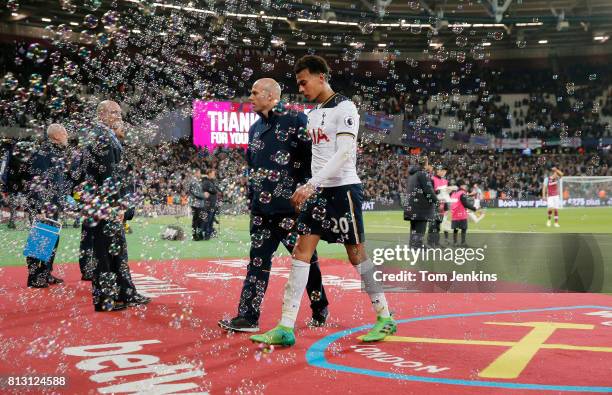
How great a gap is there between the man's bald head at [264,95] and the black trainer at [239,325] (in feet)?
6.20

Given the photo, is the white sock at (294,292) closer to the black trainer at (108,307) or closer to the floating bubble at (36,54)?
the black trainer at (108,307)

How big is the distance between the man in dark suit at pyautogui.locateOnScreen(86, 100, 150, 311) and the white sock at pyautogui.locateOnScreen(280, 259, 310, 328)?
2.21 m

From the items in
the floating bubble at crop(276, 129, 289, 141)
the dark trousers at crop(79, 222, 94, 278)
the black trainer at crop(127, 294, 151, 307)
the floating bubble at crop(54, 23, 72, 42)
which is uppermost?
the floating bubble at crop(54, 23, 72, 42)

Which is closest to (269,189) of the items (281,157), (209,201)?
(281,157)

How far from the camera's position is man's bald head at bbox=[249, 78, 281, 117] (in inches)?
202

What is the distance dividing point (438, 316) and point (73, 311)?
12.4 ft

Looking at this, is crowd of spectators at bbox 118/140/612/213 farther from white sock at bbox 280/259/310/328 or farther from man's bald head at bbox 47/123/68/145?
white sock at bbox 280/259/310/328

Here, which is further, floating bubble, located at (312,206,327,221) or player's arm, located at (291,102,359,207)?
floating bubble, located at (312,206,327,221)

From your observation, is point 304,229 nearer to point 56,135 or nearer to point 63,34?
point 63,34

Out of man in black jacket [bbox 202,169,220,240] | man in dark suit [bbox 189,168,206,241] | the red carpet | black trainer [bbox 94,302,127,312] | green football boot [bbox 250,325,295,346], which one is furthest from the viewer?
man in black jacket [bbox 202,169,220,240]

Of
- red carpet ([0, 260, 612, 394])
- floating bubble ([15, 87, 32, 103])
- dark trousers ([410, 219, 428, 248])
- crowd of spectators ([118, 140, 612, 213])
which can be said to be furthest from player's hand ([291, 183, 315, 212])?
crowd of spectators ([118, 140, 612, 213])

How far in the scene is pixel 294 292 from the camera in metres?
4.55

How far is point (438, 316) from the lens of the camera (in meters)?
5.79

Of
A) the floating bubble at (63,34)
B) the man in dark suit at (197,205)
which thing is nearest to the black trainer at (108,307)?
the floating bubble at (63,34)
